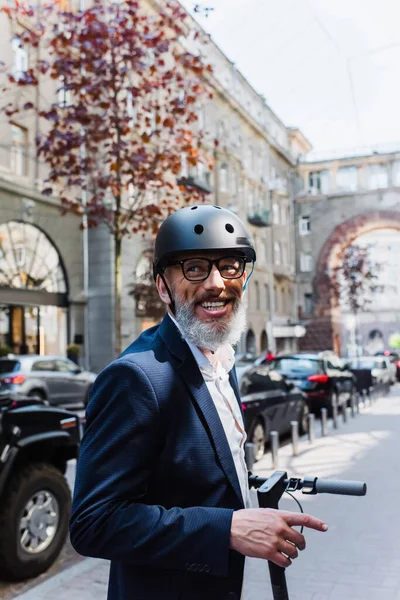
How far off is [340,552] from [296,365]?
10479 mm

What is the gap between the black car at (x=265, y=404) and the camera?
10945 millimetres

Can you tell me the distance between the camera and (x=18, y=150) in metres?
23.2

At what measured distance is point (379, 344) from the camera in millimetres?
83250

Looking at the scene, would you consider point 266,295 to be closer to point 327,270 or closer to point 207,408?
point 327,270

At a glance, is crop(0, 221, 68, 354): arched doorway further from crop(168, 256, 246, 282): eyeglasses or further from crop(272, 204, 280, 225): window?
crop(272, 204, 280, 225): window

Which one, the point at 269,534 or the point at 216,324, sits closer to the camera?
the point at 269,534

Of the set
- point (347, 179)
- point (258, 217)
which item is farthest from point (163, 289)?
point (347, 179)

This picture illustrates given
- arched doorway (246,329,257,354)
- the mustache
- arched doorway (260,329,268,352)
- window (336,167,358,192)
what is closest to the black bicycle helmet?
the mustache

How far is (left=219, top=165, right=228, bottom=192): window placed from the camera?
1572 inches

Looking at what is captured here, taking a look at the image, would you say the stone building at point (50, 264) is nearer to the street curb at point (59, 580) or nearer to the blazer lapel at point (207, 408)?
the street curb at point (59, 580)

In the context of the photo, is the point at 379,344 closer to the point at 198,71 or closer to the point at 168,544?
the point at 198,71

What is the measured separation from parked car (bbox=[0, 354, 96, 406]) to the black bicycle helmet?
1420 cm

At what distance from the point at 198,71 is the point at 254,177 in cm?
3384

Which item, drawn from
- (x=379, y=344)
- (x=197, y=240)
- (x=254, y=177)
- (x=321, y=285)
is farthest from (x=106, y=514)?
(x=379, y=344)
